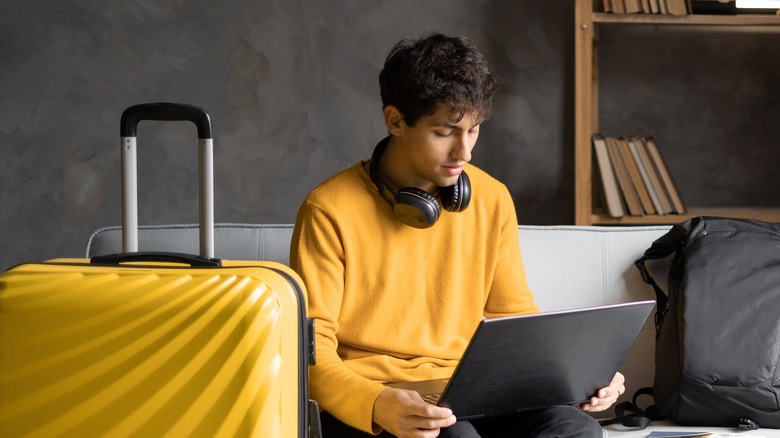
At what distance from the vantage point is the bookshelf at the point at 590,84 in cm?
252

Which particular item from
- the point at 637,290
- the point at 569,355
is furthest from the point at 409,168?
the point at 637,290

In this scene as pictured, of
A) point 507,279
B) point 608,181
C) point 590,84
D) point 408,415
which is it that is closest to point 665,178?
point 608,181

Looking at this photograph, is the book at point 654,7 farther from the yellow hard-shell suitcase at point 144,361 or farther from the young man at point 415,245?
A: the yellow hard-shell suitcase at point 144,361

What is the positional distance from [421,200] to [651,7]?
4.45ft

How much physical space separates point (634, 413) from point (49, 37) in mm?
2033

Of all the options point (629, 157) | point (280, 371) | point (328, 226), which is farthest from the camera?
point (629, 157)

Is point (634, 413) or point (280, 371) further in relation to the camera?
point (634, 413)

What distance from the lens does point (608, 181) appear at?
2.56 m

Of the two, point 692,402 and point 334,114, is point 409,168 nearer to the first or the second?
point 692,402

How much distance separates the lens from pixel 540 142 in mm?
2850

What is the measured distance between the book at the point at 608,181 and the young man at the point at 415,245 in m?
1.00

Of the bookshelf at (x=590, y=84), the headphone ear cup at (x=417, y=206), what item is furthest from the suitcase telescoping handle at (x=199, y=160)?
the bookshelf at (x=590, y=84)

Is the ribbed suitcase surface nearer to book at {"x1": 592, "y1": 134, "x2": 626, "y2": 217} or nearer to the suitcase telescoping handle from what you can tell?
the suitcase telescoping handle

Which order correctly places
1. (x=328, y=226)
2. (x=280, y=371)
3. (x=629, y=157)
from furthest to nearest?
1. (x=629, y=157)
2. (x=328, y=226)
3. (x=280, y=371)
